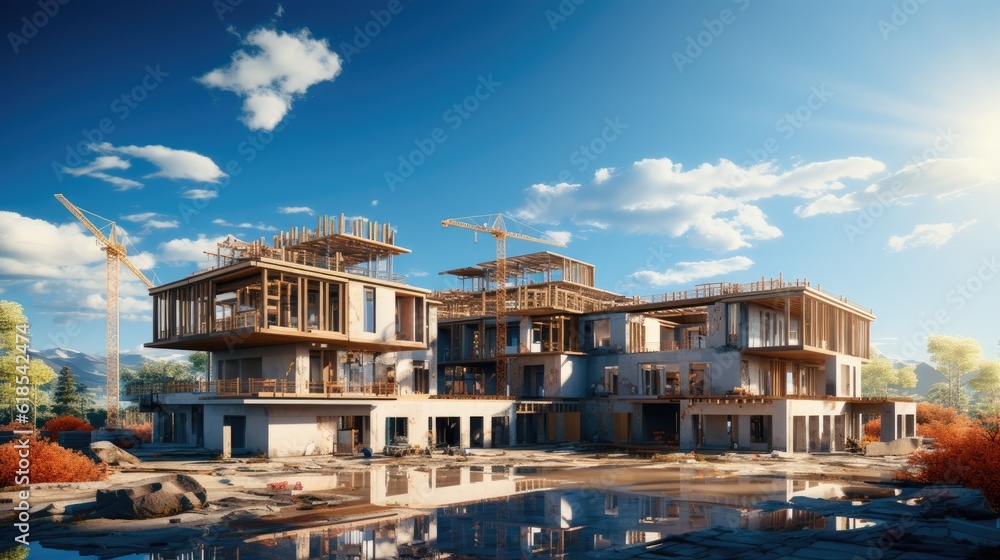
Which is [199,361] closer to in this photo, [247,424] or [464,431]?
[464,431]

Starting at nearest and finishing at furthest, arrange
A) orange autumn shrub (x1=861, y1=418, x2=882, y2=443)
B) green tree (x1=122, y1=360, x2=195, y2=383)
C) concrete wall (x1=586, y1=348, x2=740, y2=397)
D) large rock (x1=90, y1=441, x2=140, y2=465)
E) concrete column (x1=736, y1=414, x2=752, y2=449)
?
1. large rock (x1=90, y1=441, x2=140, y2=465)
2. concrete column (x1=736, y1=414, x2=752, y2=449)
3. concrete wall (x1=586, y1=348, x2=740, y2=397)
4. orange autumn shrub (x1=861, y1=418, x2=882, y2=443)
5. green tree (x1=122, y1=360, x2=195, y2=383)

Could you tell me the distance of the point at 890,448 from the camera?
51094 mm

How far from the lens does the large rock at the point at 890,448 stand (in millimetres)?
Answer: 50438

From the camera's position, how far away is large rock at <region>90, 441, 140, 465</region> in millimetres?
38281

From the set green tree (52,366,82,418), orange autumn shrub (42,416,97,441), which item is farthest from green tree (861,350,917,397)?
green tree (52,366,82,418)

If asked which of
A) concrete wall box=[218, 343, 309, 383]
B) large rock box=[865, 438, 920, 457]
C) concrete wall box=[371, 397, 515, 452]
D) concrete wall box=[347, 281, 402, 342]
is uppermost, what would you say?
concrete wall box=[347, 281, 402, 342]

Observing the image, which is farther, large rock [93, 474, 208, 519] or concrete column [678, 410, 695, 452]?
concrete column [678, 410, 695, 452]

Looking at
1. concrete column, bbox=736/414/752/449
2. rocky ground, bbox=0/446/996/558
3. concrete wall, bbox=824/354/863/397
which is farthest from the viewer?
concrete wall, bbox=824/354/863/397

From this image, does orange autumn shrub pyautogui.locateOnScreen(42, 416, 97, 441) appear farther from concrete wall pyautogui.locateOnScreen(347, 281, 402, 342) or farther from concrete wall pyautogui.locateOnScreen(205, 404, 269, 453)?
concrete wall pyautogui.locateOnScreen(347, 281, 402, 342)

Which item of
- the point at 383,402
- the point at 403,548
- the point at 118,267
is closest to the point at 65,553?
→ the point at 403,548

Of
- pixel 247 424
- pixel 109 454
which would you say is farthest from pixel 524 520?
pixel 247 424

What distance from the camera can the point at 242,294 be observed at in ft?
165

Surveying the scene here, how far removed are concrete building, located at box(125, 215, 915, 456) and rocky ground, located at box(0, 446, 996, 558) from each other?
4.13m

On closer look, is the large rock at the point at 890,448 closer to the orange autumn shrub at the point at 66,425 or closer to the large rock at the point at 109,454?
the large rock at the point at 109,454
